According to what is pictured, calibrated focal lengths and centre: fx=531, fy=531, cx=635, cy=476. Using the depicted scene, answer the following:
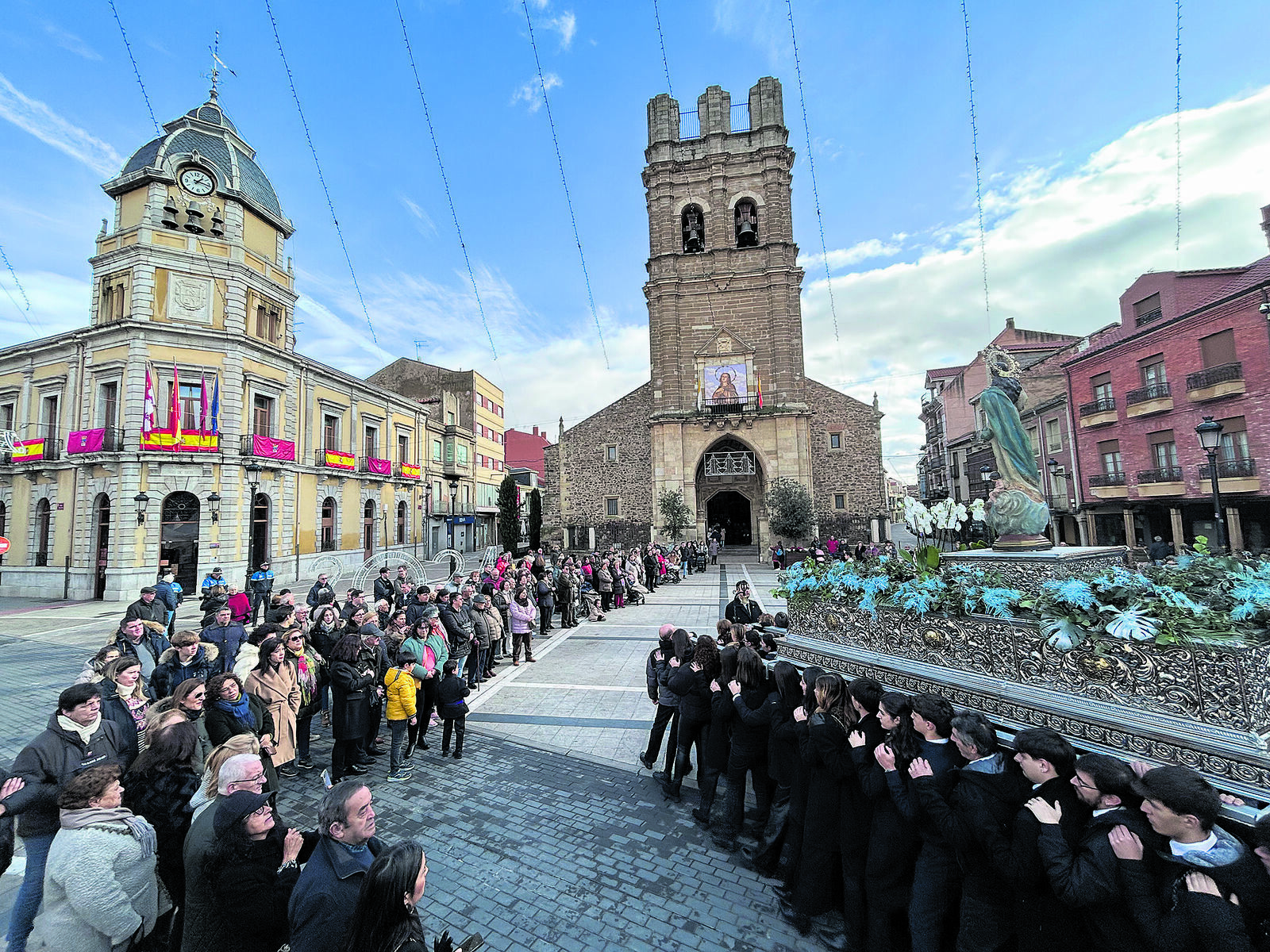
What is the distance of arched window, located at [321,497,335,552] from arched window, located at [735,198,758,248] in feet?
83.5

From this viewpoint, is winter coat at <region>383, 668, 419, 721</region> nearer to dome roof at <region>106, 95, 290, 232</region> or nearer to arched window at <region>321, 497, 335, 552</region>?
arched window at <region>321, 497, 335, 552</region>

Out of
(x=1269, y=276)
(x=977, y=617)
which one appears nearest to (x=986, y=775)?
(x=977, y=617)

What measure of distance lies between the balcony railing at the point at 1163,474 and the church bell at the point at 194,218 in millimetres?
35748

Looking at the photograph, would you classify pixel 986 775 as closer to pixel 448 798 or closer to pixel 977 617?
pixel 977 617

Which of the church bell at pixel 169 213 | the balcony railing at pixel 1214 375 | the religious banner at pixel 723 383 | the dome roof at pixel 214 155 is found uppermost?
the dome roof at pixel 214 155

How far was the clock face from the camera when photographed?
64.7 ft

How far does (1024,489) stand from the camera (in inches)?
241

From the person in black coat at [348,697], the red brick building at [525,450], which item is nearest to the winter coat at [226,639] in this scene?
the person in black coat at [348,697]

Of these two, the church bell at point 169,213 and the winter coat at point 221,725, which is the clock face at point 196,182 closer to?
the church bell at point 169,213

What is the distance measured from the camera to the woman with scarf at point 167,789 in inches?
117

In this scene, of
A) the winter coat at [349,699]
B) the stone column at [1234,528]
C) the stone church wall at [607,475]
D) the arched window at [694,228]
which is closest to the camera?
the winter coat at [349,699]

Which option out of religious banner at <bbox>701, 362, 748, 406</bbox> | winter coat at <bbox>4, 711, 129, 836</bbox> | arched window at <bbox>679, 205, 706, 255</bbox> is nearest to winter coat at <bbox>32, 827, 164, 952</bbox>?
winter coat at <bbox>4, 711, 129, 836</bbox>

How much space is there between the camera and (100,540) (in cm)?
1830

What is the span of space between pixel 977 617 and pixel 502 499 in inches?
943
